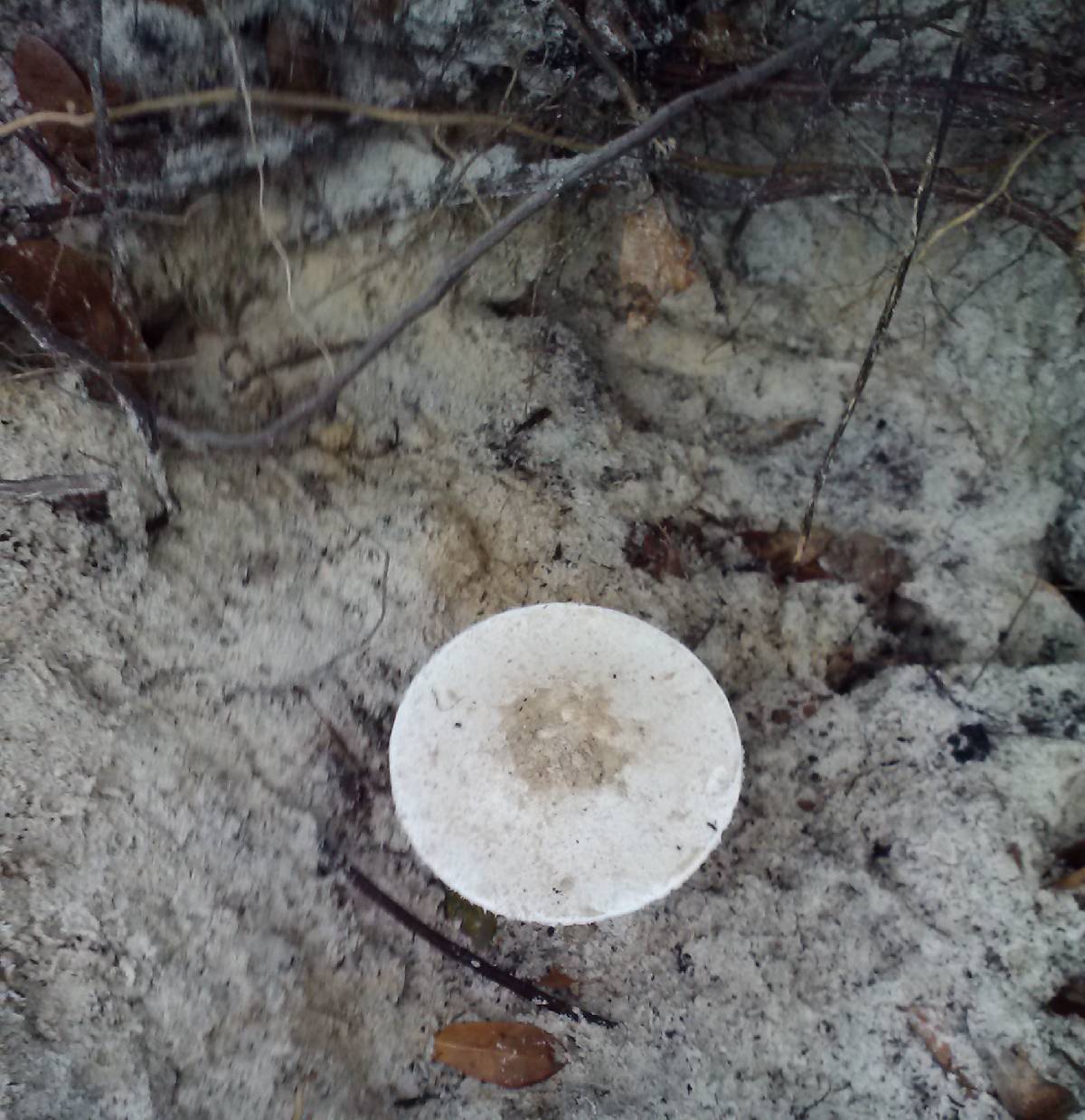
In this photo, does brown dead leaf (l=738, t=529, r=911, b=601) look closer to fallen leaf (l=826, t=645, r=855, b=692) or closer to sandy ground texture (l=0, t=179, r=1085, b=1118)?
sandy ground texture (l=0, t=179, r=1085, b=1118)

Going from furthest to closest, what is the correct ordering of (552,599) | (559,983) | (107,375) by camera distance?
(552,599) → (559,983) → (107,375)

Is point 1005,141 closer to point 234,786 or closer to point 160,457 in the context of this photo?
point 160,457

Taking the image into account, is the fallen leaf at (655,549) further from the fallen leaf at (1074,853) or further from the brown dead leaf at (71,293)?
the brown dead leaf at (71,293)

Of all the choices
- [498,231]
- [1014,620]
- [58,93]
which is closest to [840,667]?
[1014,620]

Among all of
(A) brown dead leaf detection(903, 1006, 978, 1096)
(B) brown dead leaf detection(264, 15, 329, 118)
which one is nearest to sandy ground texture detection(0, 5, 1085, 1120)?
(A) brown dead leaf detection(903, 1006, 978, 1096)

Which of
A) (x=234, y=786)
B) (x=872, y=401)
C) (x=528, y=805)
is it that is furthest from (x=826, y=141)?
(x=234, y=786)

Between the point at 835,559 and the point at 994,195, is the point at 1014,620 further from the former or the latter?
the point at 994,195

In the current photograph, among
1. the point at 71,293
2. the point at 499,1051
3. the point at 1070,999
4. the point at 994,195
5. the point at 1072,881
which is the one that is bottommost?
the point at 499,1051
